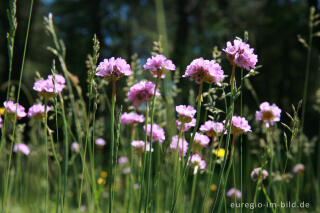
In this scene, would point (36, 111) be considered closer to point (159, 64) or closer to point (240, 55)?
point (159, 64)

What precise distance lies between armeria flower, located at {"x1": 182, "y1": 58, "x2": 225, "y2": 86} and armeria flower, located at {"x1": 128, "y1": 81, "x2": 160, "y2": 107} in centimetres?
15

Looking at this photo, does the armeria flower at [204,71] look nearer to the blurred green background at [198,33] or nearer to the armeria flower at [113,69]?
the armeria flower at [113,69]

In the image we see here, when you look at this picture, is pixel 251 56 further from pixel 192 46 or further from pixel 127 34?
pixel 127 34

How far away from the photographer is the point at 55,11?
34.5 feet

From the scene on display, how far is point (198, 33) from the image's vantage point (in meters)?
7.38

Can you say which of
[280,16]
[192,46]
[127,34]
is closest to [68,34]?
[127,34]

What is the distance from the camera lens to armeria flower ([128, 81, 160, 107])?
2.83 feet

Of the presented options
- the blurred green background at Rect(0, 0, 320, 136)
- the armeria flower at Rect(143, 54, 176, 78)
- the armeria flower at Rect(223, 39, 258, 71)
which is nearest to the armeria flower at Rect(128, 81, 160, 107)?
the armeria flower at Rect(143, 54, 176, 78)

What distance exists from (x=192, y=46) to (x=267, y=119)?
5802 mm

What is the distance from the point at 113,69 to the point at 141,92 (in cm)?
14

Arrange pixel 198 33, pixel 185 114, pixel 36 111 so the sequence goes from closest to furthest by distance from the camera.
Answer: pixel 185 114 → pixel 36 111 → pixel 198 33

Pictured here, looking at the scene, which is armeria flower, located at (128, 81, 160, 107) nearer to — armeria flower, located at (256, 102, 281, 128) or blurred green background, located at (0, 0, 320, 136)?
armeria flower, located at (256, 102, 281, 128)

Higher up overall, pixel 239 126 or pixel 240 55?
pixel 240 55

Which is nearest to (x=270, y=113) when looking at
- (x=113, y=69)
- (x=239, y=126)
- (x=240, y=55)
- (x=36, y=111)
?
(x=239, y=126)
